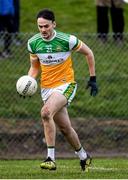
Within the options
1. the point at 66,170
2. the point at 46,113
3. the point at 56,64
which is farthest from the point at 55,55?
the point at 66,170

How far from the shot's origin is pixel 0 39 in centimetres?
1688

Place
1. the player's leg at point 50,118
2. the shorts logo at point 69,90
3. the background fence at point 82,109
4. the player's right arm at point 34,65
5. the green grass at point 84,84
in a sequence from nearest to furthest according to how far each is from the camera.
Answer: the player's leg at point 50,118 → the shorts logo at point 69,90 → the player's right arm at point 34,65 → the background fence at point 82,109 → the green grass at point 84,84

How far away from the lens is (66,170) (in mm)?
12578

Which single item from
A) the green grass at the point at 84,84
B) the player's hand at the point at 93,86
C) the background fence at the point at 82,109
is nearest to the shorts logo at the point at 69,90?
the player's hand at the point at 93,86

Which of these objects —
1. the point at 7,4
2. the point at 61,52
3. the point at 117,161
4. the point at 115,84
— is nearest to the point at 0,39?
the point at 7,4

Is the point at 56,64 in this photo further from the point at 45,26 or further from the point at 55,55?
the point at 45,26

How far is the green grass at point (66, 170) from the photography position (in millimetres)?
11492

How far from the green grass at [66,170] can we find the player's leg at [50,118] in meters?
0.14

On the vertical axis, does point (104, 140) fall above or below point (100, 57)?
below

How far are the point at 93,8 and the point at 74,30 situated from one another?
4.46ft

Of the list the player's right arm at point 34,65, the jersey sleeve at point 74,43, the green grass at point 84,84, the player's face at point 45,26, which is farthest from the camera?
the green grass at point 84,84

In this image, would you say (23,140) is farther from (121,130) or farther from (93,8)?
(93,8)

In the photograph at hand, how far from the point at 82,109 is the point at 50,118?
500 cm

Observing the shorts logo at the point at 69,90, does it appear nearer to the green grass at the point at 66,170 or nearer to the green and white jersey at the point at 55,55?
the green and white jersey at the point at 55,55
